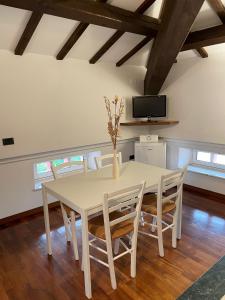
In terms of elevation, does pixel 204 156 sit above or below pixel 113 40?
below

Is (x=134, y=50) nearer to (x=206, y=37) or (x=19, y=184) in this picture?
(x=206, y=37)

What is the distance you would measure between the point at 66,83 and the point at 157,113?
1664mm

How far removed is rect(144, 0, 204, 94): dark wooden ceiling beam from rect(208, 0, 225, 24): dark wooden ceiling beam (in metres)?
0.25

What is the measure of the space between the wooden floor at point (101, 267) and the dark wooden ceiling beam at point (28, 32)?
224 centimetres

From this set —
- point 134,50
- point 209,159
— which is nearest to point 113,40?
point 134,50

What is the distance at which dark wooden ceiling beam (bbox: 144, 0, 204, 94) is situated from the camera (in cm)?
256

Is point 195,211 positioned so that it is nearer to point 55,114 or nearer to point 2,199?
point 55,114

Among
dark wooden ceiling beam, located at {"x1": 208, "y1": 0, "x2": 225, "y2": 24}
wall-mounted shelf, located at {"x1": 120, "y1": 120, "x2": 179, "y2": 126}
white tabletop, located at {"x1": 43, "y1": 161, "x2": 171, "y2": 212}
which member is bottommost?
white tabletop, located at {"x1": 43, "y1": 161, "x2": 171, "y2": 212}

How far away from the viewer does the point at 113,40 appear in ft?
10.5

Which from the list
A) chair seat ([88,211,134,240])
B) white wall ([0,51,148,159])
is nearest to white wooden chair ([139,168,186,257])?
chair seat ([88,211,134,240])

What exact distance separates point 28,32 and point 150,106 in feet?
7.55

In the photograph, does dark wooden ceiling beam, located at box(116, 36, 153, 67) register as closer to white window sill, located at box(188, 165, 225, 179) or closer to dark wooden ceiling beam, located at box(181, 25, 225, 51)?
dark wooden ceiling beam, located at box(181, 25, 225, 51)

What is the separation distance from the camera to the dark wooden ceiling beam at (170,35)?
256 cm

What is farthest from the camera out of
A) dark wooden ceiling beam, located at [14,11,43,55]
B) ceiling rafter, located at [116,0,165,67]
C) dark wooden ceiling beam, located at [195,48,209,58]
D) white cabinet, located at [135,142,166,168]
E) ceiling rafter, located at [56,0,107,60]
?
white cabinet, located at [135,142,166,168]
